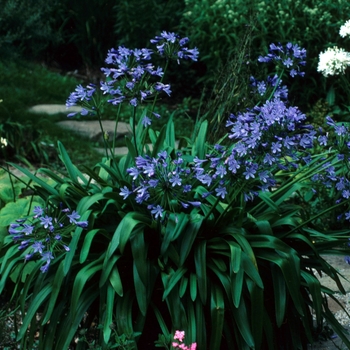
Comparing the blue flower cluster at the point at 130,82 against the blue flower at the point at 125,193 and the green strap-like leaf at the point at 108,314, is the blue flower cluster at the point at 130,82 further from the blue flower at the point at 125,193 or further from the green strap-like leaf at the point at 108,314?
the green strap-like leaf at the point at 108,314

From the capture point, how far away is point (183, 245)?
3.33 meters

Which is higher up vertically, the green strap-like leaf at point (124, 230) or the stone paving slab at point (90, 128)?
the stone paving slab at point (90, 128)

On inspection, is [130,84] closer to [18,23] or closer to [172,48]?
[172,48]

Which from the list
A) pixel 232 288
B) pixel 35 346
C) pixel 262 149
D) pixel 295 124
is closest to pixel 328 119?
pixel 295 124

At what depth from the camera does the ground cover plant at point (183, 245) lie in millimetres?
3078

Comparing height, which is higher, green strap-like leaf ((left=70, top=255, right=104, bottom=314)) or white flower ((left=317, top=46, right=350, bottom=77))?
white flower ((left=317, top=46, right=350, bottom=77))

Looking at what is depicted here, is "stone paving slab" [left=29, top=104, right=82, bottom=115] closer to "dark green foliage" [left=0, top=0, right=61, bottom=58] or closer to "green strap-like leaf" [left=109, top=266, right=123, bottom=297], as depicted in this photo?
"dark green foliage" [left=0, top=0, right=61, bottom=58]

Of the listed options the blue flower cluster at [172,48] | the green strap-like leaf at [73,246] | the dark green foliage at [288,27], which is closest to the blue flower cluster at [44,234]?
the green strap-like leaf at [73,246]

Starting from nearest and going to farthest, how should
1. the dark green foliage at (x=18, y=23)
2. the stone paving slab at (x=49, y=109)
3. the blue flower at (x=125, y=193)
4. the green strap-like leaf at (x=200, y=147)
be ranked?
the blue flower at (x=125, y=193) < the green strap-like leaf at (x=200, y=147) < the dark green foliage at (x=18, y=23) < the stone paving slab at (x=49, y=109)

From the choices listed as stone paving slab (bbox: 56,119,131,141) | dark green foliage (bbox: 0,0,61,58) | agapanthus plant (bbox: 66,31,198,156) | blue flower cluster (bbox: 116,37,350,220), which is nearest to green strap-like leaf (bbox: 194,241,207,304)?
blue flower cluster (bbox: 116,37,350,220)

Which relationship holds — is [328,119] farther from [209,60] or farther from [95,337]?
[209,60]

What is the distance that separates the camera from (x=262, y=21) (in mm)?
8172

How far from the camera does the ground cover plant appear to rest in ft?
10.1

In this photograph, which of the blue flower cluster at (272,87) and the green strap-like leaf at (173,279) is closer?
the green strap-like leaf at (173,279)
